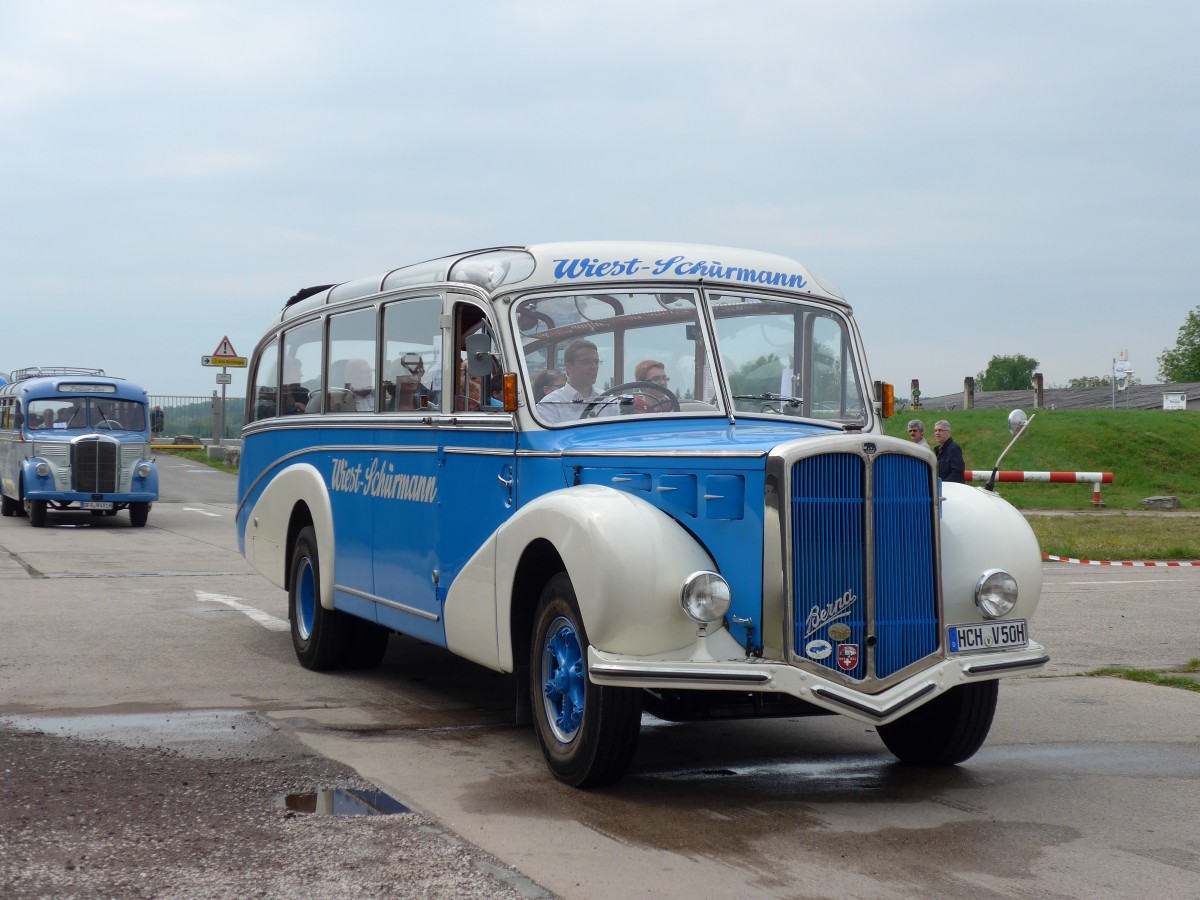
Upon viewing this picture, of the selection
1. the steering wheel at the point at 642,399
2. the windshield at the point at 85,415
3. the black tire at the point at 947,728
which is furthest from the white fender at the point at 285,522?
the windshield at the point at 85,415

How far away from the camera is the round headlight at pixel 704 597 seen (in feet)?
18.8

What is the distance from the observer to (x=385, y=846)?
17.1 ft

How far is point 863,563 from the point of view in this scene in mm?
5969

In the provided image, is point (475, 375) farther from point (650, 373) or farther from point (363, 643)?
point (363, 643)

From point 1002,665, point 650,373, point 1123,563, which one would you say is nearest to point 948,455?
point 1123,563

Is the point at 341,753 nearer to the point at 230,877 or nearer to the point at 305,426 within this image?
the point at 230,877

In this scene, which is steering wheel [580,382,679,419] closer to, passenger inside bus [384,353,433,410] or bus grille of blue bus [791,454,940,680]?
passenger inside bus [384,353,433,410]

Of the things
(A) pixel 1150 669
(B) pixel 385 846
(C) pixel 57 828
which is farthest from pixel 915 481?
(A) pixel 1150 669

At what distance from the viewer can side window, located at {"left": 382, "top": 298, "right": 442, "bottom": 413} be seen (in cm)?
801

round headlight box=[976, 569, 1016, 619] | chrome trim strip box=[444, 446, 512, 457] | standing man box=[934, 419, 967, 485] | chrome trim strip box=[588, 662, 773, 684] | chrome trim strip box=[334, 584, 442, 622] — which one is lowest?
chrome trim strip box=[334, 584, 442, 622]

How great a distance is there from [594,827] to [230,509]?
23515 mm

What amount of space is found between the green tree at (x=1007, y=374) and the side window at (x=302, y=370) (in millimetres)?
146132

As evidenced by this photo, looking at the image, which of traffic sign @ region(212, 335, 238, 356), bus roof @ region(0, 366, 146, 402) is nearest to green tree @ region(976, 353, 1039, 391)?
traffic sign @ region(212, 335, 238, 356)

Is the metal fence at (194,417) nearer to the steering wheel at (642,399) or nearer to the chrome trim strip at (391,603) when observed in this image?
the chrome trim strip at (391,603)
